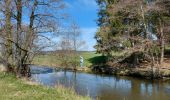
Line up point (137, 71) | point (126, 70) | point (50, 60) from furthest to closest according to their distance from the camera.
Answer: point (126, 70) < point (50, 60) < point (137, 71)

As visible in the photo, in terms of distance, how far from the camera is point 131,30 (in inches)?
1396

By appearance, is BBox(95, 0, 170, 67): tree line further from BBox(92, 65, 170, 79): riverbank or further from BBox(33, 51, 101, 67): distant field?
BBox(33, 51, 101, 67): distant field

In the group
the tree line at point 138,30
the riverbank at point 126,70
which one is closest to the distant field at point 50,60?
the riverbank at point 126,70

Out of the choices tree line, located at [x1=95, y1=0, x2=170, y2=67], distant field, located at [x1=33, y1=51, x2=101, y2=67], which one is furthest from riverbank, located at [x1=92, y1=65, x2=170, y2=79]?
distant field, located at [x1=33, y1=51, x2=101, y2=67]

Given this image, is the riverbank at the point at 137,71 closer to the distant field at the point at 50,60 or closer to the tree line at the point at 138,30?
the tree line at the point at 138,30

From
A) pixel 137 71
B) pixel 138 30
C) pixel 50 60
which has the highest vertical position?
pixel 138 30

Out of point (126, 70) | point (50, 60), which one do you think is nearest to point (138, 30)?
point (126, 70)

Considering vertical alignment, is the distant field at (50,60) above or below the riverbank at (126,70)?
above

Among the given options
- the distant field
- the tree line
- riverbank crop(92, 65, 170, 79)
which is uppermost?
the tree line

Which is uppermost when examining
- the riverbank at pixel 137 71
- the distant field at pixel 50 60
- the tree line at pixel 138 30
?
the tree line at pixel 138 30

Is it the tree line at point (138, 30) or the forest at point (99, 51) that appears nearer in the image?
the forest at point (99, 51)

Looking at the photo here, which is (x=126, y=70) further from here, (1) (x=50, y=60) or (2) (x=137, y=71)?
(1) (x=50, y=60)

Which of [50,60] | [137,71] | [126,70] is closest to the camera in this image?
[137,71]

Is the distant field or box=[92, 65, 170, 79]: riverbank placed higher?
the distant field
